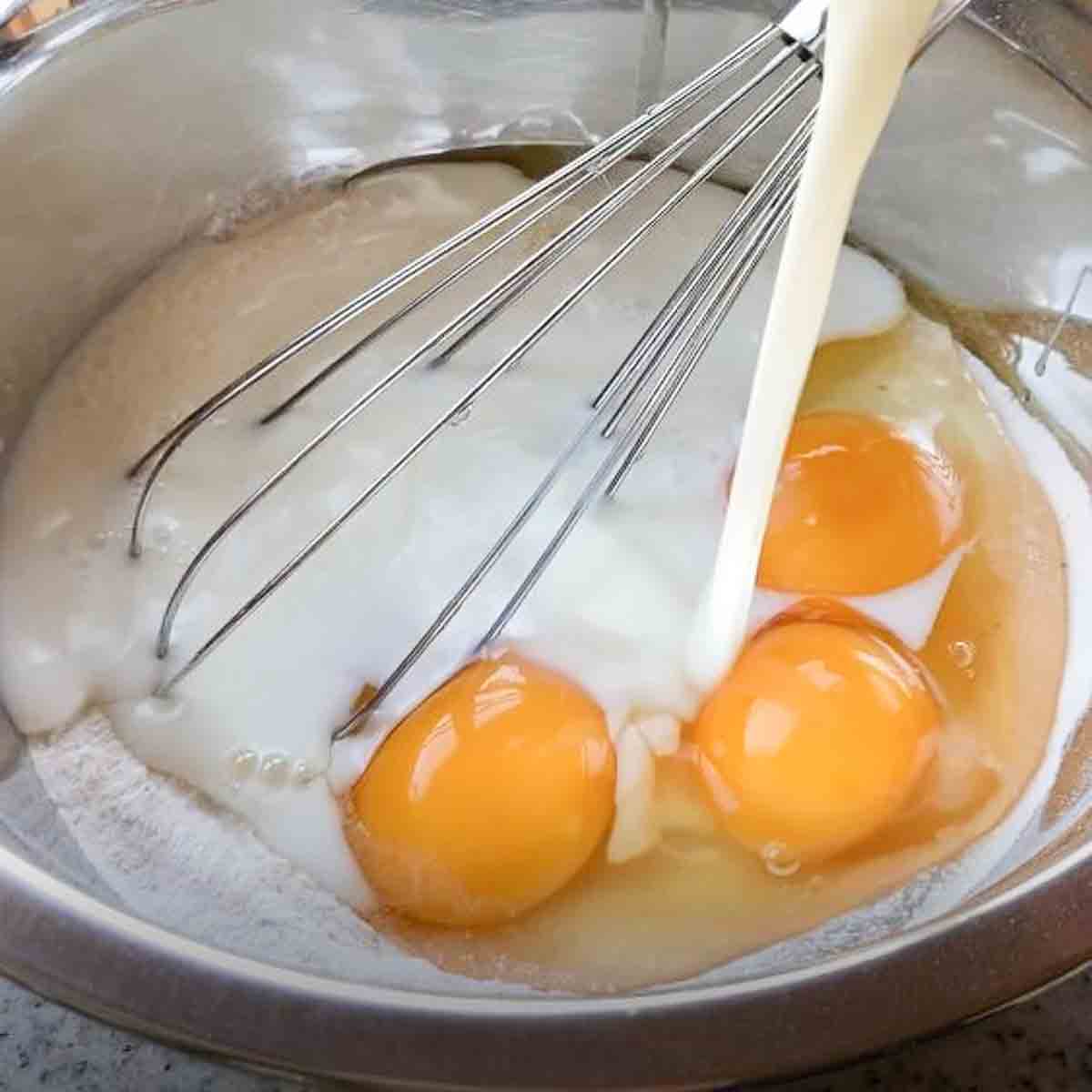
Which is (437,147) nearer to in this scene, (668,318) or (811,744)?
(668,318)

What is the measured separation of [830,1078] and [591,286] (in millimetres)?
503

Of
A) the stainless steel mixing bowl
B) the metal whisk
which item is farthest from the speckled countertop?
the metal whisk

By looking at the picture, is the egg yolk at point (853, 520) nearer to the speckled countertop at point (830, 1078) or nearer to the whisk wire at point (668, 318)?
the whisk wire at point (668, 318)

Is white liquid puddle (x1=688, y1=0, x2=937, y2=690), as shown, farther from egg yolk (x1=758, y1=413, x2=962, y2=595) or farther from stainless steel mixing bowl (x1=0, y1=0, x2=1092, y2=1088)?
stainless steel mixing bowl (x1=0, y1=0, x2=1092, y2=1088)

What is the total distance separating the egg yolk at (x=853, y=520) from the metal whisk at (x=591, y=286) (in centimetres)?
12

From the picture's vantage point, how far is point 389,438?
3.64ft

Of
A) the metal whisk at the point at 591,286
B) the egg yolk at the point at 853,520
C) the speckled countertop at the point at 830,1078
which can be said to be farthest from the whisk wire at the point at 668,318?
the speckled countertop at the point at 830,1078

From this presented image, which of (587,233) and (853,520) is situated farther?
(853,520)

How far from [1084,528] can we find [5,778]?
2.57ft

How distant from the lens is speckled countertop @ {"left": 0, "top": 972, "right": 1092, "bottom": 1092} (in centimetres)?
85

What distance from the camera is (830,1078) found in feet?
2.78

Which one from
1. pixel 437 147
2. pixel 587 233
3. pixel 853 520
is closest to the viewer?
pixel 587 233

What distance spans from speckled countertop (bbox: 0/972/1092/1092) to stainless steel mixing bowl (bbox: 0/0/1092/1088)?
8 cm

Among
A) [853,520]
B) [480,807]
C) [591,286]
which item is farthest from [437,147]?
[480,807]
